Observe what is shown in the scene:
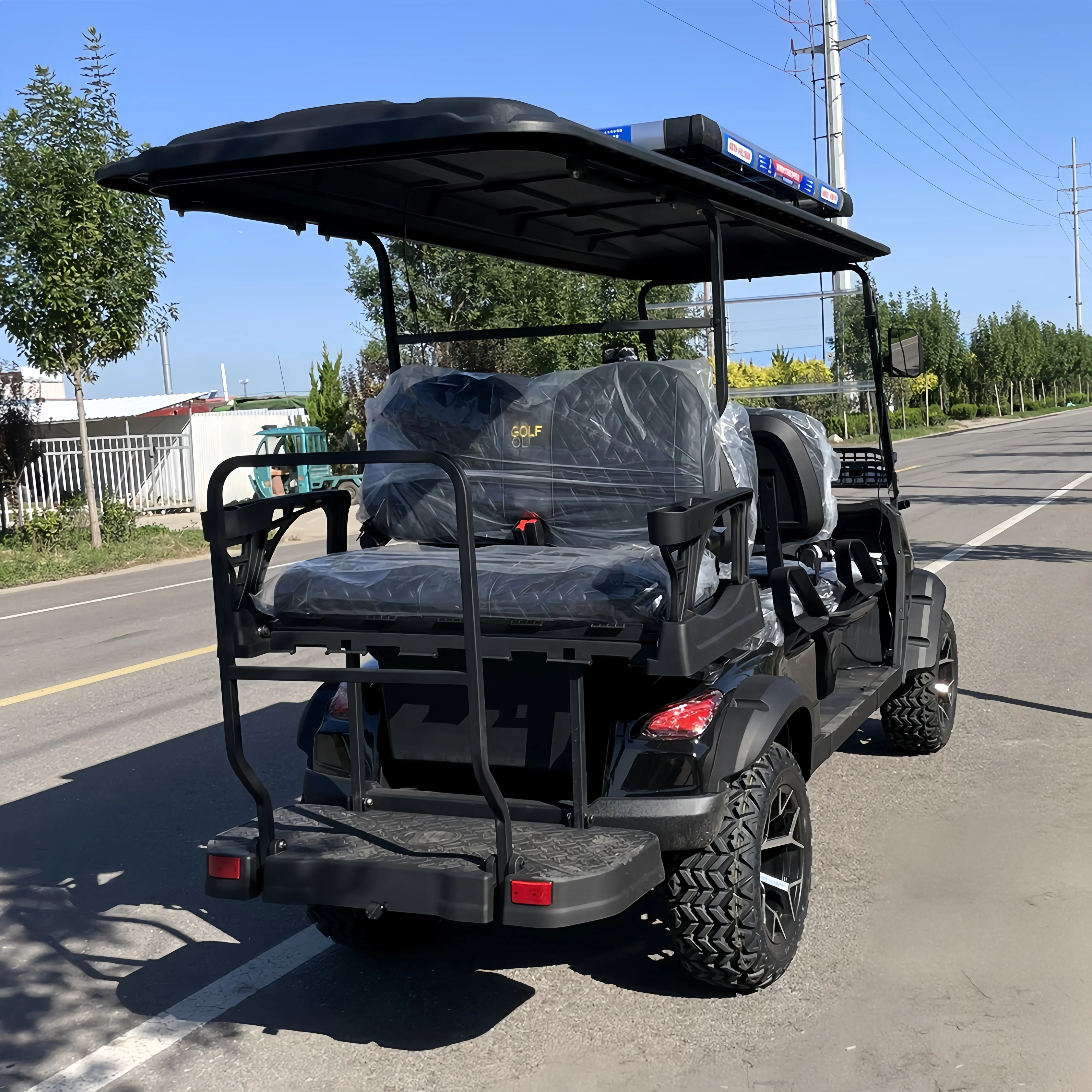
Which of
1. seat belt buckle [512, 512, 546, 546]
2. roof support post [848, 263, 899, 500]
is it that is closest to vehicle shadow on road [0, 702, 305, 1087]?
seat belt buckle [512, 512, 546, 546]

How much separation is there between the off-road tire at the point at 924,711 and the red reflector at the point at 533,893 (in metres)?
3.21

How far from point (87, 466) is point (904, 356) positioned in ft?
49.1

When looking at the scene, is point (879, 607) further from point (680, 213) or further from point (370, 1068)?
point (370, 1068)

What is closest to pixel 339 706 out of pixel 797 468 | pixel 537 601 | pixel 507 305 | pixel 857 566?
pixel 537 601

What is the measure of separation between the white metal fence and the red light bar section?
20.4 meters

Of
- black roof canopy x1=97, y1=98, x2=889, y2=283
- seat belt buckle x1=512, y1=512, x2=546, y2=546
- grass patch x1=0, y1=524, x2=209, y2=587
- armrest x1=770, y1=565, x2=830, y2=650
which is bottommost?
grass patch x1=0, y1=524, x2=209, y2=587

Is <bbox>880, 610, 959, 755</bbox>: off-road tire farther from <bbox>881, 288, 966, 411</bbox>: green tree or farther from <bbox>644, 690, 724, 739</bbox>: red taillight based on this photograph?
<bbox>881, 288, 966, 411</bbox>: green tree

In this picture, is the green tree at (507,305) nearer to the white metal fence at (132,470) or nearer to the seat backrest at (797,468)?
the seat backrest at (797,468)

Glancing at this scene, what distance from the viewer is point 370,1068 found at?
3326mm

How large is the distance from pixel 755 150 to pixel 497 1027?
3.18 metres

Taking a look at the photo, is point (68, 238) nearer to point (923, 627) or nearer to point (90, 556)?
point (90, 556)

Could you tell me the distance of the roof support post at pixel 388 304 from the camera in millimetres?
4961

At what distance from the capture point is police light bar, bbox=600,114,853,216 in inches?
162

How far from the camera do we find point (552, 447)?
443 centimetres
